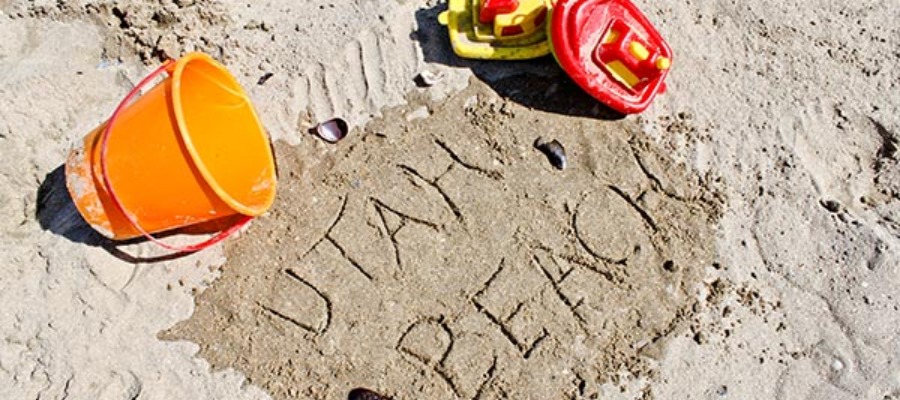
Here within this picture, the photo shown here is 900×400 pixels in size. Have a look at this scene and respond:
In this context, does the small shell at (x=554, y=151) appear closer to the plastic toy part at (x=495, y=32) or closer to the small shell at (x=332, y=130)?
the plastic toy part at (x=495, y=32)

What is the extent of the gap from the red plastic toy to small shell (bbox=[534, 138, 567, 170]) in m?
0.19

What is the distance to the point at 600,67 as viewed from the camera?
3.34 m

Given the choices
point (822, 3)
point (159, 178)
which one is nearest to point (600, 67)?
point (822, 3)

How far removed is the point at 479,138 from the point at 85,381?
1.36 m

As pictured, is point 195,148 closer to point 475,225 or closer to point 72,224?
point 72,224

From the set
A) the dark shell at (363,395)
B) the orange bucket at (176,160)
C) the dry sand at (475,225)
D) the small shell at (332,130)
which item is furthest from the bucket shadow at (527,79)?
the dark shell at (363,395)

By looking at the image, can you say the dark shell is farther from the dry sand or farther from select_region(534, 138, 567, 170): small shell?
select_region(534, 138, 567, 170): small shell

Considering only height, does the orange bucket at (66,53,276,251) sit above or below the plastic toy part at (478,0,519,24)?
below

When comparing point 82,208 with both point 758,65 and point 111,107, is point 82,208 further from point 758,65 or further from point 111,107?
point 758,65

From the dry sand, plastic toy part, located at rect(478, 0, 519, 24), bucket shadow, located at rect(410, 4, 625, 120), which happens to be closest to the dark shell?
the dry sand

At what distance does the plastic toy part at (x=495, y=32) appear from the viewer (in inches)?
132

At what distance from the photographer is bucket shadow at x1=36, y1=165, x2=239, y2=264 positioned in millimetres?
3160

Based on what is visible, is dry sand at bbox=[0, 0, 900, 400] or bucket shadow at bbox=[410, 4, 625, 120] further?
bucket shadow at bbox=[410, 4, 625, 120]

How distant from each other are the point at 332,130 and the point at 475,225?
54 centimetres
